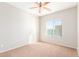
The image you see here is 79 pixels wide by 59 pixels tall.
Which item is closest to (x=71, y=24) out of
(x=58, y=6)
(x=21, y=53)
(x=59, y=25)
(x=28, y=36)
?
(x=59, y=25)

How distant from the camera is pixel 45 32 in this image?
6.43 ft

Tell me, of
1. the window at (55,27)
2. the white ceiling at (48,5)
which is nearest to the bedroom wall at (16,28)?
the white ceiling at (48,5)

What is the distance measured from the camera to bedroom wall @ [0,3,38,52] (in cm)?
186

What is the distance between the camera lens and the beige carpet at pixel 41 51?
1667mm

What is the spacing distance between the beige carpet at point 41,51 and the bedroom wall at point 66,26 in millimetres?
106

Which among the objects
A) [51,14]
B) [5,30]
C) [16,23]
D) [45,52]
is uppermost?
[51,14]

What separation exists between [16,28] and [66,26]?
43.6 inches

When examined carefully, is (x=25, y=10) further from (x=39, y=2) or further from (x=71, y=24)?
(x=71, y=24)

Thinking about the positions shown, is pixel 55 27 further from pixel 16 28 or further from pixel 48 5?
pixel 16 28

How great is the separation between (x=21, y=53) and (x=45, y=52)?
19.4 inches

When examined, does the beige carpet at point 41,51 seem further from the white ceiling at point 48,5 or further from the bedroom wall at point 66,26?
the white ceiling at point 48,5

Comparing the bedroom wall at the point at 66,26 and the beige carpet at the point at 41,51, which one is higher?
the bedroom wall at the point at 66,26

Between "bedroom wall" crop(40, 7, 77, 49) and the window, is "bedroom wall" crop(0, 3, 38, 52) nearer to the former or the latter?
"bedroom wall" crop(40, 7, 77, 49)

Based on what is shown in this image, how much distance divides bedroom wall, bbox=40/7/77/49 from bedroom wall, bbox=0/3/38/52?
0.20m
